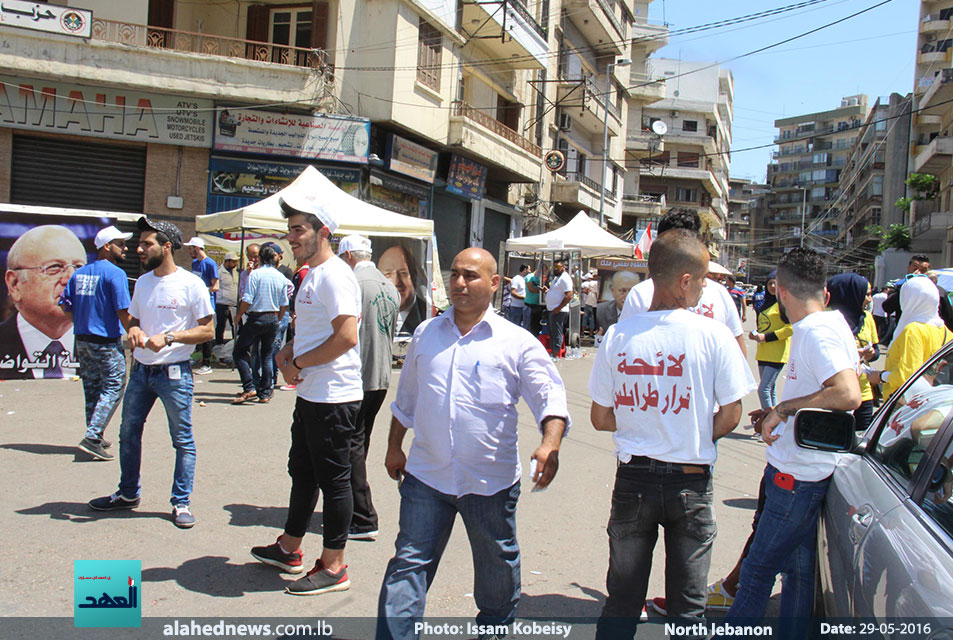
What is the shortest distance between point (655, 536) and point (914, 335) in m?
3.11

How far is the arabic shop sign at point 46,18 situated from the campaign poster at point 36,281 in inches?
308

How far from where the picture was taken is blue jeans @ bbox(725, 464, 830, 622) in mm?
3043

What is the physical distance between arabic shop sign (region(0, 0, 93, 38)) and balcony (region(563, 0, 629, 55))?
68.0 ft

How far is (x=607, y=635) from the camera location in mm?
2959

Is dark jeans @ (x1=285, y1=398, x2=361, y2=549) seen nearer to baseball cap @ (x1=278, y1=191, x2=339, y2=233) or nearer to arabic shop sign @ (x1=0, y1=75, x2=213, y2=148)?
baseball cap @ (x1=278, y1=191, x2=339, y2=233)

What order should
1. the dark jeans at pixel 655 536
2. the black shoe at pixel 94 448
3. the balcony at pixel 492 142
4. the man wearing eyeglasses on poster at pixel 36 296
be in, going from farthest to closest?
the balcony at pixel 492 142 < the man wearing eyeglasses on poster at pixel 36 296 < the black shoe at pixel 94 448 < the dark jeans at pixel 655 536

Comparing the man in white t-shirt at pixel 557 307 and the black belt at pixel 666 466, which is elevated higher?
the man in white t-shirt at pixel 557 307

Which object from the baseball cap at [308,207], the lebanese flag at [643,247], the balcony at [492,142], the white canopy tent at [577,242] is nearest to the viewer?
the baseball cap at [308,207]

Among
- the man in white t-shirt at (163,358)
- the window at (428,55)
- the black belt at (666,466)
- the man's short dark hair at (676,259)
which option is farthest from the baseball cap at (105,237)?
the window at (428,55)

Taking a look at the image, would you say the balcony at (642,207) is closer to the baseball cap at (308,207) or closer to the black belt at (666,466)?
the baseball cap at (308,207)

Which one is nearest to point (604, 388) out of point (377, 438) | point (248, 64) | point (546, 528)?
point (546, 528)

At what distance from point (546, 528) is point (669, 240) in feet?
8.88

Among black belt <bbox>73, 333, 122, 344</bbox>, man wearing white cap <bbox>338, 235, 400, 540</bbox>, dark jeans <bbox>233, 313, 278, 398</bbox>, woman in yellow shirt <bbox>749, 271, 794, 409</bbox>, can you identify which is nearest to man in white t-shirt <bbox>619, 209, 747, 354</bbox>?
man wearing white cap <bbox>338, 235, 400, 540</bbox>

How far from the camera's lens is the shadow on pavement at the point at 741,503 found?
5.98m
